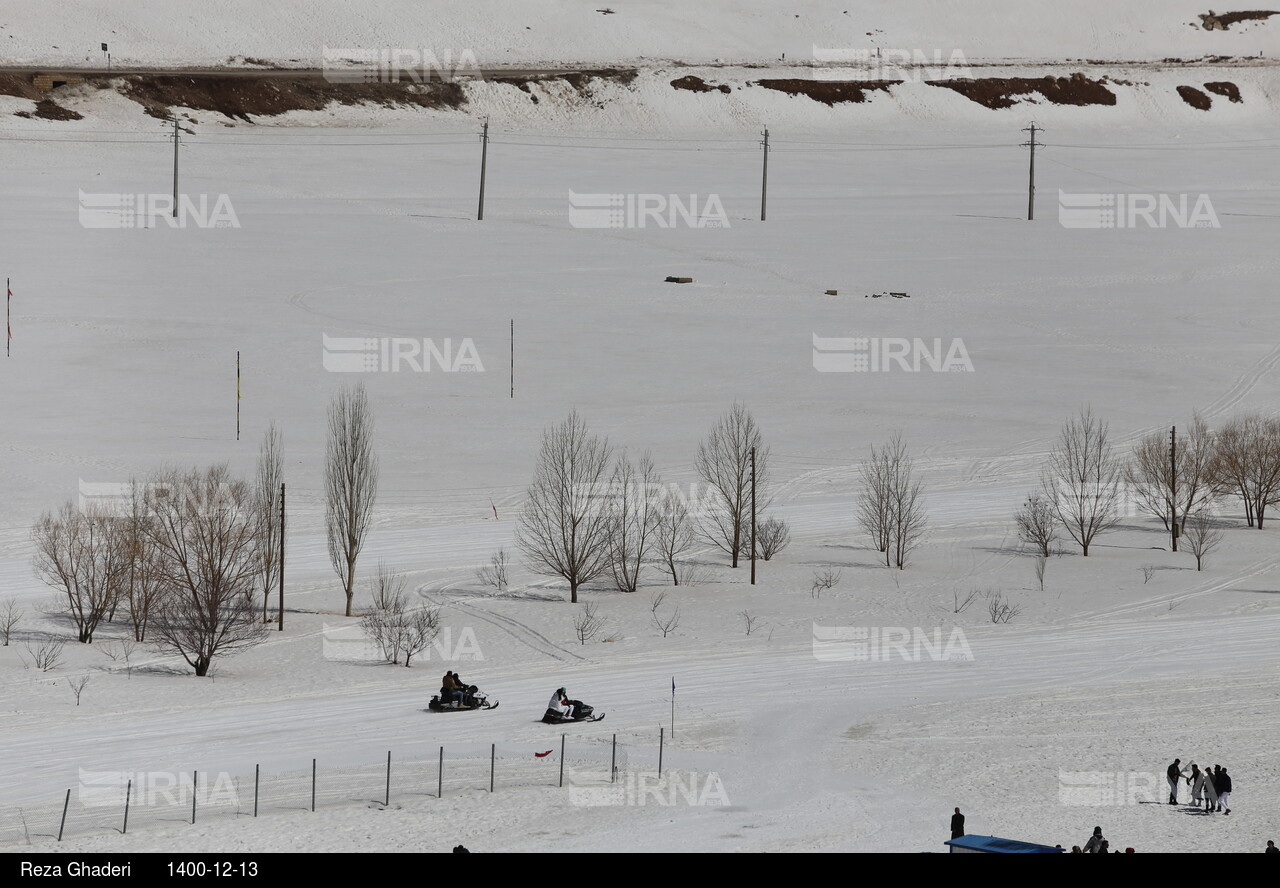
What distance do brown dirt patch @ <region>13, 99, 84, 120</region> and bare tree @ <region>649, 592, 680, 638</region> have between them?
82933 millimetres

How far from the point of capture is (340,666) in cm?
3522

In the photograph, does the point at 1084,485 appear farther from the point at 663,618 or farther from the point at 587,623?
the point at 587,623

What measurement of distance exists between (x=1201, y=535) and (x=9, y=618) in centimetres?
3186

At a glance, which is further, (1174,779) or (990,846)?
(1174,779)

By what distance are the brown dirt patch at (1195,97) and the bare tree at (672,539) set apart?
107868mm

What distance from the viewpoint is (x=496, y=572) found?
44469 mm

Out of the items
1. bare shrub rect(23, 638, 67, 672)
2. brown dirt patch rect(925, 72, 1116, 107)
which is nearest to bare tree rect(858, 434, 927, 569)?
bare shrub rect(23, 638, 67, 672)

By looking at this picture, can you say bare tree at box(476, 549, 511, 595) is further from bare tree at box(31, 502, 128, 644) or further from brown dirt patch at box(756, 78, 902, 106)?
brown dirt patch at box(756, 78, 902, 106)

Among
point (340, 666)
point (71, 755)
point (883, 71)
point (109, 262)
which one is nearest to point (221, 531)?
point (340, 666)

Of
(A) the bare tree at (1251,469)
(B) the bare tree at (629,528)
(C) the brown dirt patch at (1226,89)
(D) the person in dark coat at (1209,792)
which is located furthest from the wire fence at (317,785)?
(C) the brown dirt patch at (1226,89)

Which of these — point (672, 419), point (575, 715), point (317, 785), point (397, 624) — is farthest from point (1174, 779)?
point (672, 419)

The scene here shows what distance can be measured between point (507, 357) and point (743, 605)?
2884 cm

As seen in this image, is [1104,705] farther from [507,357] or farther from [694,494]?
[507,357]

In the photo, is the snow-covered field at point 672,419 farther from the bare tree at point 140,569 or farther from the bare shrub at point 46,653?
the bare tree at point 140,569
